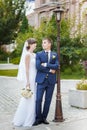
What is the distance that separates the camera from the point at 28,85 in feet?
31.4

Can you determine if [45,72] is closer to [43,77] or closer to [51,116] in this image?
[43,77]

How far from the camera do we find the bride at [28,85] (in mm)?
9617

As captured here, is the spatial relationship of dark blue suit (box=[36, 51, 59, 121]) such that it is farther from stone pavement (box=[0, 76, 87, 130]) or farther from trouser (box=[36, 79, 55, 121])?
stone pavement (box=[0, 76, 87, 130])

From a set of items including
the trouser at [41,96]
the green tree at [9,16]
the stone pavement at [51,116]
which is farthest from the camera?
the green tree at [9,16]

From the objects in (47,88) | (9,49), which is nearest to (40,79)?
(47,88)

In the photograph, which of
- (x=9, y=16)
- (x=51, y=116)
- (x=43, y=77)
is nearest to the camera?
(x=43, y=77)

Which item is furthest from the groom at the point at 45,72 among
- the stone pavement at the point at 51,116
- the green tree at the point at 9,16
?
the green tree at the point at 9,16

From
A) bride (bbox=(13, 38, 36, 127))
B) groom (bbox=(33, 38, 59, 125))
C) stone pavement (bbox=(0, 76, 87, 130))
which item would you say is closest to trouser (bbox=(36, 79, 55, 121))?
groom (bbox=(33, 38, 59, 125))

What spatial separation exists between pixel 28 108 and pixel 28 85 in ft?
1.72

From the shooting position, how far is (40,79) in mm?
9672

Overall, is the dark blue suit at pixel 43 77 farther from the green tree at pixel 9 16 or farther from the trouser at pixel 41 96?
the green tree at pixel 9 16

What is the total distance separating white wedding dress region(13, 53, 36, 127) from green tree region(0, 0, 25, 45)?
24.7 m

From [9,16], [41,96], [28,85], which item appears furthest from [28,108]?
[9,16]

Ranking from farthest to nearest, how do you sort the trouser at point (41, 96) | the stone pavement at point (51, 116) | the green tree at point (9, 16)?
the green tree at point (9, 16) < the trouser at point (41, 96) < the stone pavement at point (51, 116)
